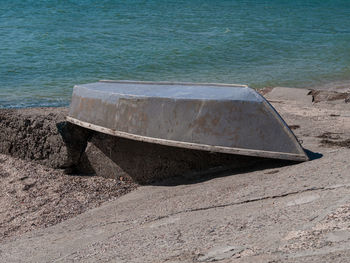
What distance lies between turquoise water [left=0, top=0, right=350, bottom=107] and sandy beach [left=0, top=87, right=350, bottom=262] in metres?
4.81

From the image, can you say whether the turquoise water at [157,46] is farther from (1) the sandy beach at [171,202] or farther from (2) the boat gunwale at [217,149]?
(2) the boat gunwale at [217,149]

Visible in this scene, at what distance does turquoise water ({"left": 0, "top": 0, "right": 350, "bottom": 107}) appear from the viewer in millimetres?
13250

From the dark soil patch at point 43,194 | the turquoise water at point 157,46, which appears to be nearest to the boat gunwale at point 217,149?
the dark soil patch at point 43,194

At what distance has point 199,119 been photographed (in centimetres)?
498

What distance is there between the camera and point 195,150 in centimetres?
540

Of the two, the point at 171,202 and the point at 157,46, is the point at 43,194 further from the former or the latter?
the point at 157,46

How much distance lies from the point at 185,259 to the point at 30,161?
365cm

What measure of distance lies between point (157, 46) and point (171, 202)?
13088mm

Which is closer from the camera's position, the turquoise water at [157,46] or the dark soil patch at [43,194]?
the dark soil patch at [43,194]

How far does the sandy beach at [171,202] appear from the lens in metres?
3.37

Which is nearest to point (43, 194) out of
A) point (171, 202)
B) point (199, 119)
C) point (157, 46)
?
point (171, 202)

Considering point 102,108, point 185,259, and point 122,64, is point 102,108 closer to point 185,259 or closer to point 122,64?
point 185,259

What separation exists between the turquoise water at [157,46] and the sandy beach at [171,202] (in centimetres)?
481

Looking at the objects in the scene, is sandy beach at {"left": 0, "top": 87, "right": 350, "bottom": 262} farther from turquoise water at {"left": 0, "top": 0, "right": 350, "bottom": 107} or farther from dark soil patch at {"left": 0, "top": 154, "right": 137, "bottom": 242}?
turquoise water at {"left": 0, "top": 0, "right": 350, "bottom": 107}
